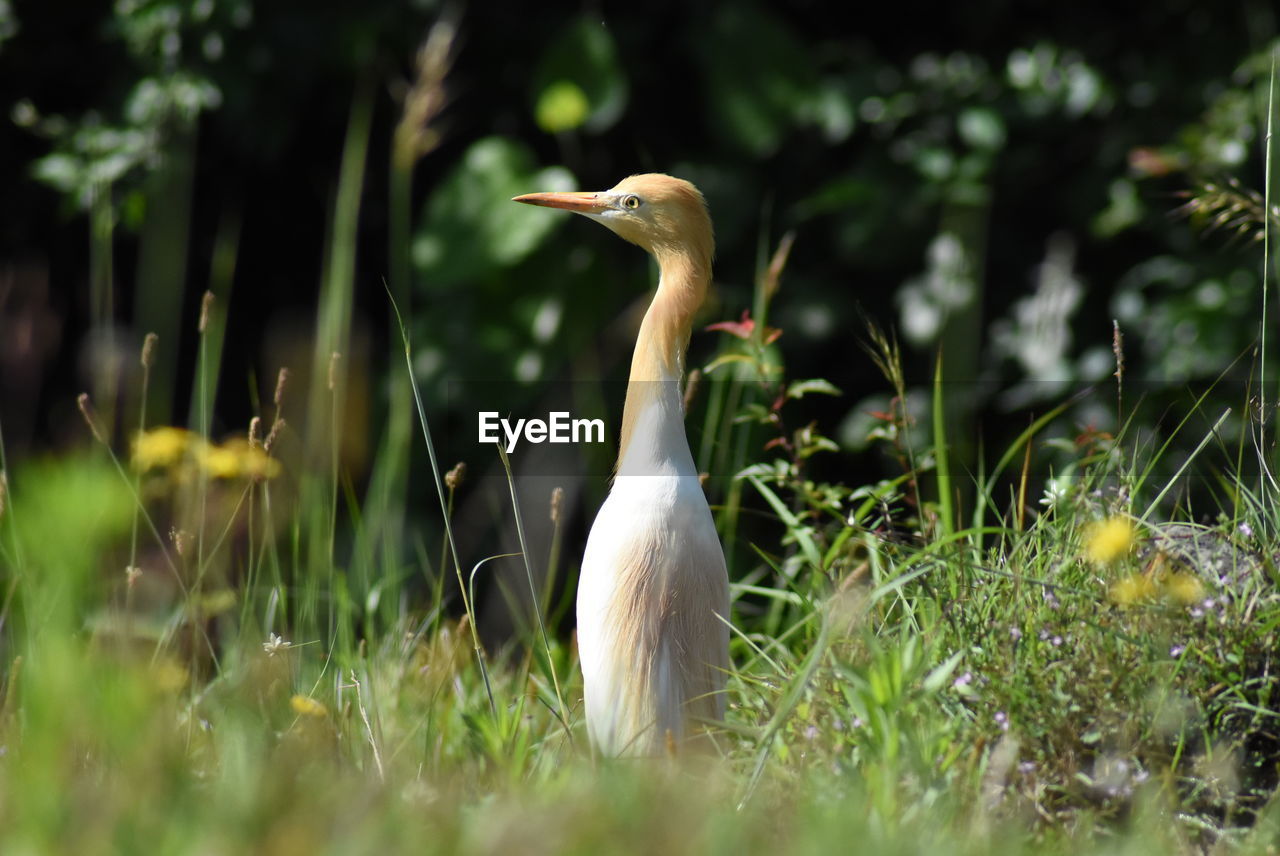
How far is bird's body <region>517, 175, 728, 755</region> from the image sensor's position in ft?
5.82

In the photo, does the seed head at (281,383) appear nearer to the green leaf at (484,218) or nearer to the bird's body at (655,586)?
the bird's body at (655,586)

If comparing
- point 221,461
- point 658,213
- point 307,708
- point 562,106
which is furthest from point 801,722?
point 562,106

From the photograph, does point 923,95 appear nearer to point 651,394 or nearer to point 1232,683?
point 651,394

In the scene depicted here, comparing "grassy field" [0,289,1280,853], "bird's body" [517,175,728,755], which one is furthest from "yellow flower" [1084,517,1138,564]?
"bird's body" [517,175,728,755]

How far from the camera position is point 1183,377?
277cm

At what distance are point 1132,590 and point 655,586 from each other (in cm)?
61

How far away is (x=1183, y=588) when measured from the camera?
153cm

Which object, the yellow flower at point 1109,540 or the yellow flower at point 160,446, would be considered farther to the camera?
the yellow flower at point 160,446

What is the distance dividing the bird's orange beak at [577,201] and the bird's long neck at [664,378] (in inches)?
4.6

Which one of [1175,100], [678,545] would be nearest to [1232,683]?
[678,545]

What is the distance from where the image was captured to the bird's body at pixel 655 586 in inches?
69.9

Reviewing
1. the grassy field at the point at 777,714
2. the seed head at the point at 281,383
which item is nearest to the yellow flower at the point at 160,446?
the grassy field at the point at 777,714

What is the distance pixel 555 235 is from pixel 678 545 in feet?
4.59

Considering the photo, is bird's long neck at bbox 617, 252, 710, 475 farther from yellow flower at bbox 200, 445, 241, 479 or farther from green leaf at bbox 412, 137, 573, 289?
green leaf at bbox 412, 137, 573, 289
